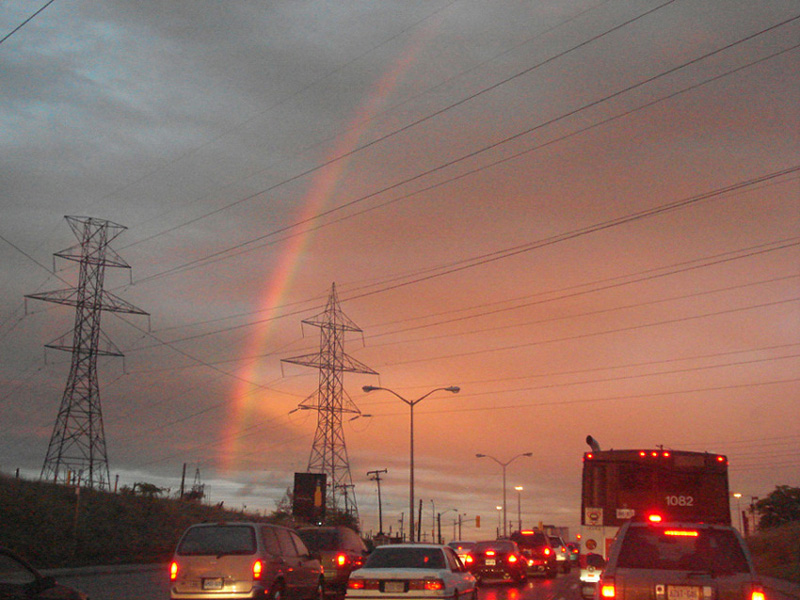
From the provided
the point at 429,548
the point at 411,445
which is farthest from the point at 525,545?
the point at 429,548

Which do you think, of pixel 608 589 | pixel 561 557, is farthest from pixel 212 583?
pixel 561 557

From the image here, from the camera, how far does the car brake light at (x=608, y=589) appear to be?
366 inches

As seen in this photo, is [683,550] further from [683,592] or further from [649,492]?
[649,492]

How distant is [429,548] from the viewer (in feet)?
52.5

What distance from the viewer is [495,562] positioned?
95.0ft

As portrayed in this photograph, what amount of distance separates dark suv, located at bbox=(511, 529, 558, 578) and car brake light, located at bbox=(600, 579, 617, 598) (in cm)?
2782

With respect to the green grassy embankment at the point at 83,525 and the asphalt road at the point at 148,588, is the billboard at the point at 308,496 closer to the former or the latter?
the green grassy embankment at the point at 83,525

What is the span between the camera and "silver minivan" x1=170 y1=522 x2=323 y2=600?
14.8 metres

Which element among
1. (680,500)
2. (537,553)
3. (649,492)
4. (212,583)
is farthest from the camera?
(537,553)

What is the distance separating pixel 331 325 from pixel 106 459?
15.4 metres

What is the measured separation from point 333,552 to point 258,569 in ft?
24.3

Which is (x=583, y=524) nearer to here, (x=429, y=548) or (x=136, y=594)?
(x=429, y=548)

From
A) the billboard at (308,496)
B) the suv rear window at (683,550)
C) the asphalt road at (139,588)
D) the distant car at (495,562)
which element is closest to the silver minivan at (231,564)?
the asphalt road at (139,588)

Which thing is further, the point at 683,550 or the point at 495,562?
the point at 495,562
